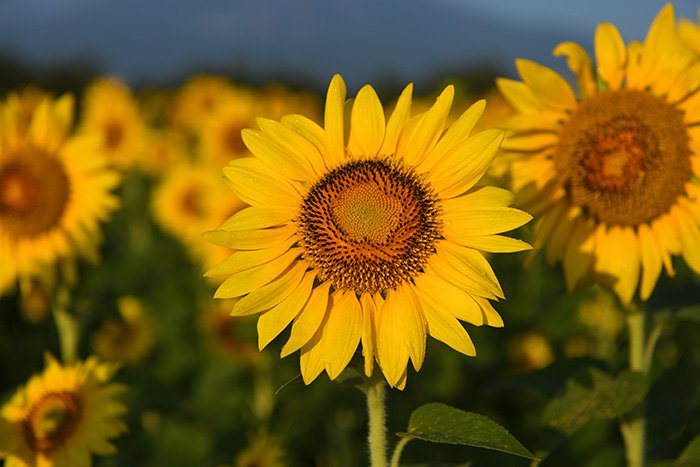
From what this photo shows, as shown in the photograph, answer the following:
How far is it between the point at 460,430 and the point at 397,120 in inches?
34.8

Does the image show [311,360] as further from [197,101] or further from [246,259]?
[197,101]

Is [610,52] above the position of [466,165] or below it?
above

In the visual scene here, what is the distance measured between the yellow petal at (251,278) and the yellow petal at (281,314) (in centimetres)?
8

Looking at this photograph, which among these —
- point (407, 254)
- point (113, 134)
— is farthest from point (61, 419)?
point (113, 134)

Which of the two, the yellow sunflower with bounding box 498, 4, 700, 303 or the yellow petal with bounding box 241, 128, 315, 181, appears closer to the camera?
the yellow petal with bounding box 241, 128, 315, 181

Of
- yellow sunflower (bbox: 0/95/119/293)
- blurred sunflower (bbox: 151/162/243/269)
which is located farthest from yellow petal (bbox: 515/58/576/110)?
blurred sunflower (bbox: 151/162/243/269)

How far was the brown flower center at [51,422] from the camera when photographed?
9.86ft

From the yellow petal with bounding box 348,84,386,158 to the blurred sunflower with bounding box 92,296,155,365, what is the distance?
457 centimetres

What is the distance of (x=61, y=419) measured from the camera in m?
3.06

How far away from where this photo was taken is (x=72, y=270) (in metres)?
4.66

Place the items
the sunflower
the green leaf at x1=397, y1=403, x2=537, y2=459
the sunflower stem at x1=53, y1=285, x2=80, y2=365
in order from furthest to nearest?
the sunflower stem at x1=53, y1=285, x2=80, y2=365, the sunflower, the green leaf at x1=397, y1=403, x2=537, y2=459

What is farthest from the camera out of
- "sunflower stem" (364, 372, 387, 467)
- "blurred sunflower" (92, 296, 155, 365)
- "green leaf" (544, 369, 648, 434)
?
"blurred sunflower" (92, 296, 155, 365)

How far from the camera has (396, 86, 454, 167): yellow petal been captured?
2229 millimetres

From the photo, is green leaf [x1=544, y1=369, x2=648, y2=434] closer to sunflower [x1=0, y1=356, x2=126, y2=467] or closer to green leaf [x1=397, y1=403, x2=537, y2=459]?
green leaf [x1=397, y1=403, x2=537, y2=459]
